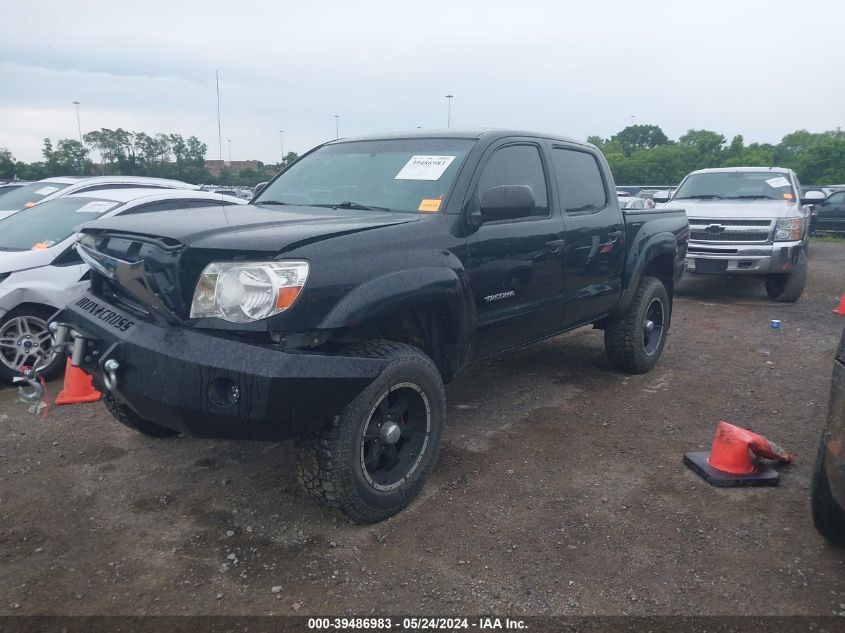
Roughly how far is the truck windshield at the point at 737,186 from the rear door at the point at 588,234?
5822 mm

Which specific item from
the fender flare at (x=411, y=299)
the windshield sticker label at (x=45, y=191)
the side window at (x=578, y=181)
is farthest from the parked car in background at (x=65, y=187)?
the fender flare at (x=411, y=299)

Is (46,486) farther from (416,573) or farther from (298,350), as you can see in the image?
(416,573)

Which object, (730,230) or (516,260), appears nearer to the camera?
(516,260)

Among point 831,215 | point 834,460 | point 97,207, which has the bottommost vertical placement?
point 831,215

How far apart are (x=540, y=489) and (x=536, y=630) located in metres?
1.14

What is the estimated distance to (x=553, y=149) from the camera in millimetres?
4602

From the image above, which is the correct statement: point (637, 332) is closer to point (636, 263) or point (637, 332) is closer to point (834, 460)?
point (636, 263)

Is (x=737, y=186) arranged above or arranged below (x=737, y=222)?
above

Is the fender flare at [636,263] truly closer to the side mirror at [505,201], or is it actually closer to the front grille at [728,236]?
the side mirror at [505,201]

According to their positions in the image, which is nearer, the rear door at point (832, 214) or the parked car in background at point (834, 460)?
the parked car in background at point (834, 460)

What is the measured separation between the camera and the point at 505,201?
138 inches

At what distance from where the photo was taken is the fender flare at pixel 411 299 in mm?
2830

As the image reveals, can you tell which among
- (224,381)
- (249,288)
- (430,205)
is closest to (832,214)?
(430,205)

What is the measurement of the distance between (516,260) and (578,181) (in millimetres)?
1258
